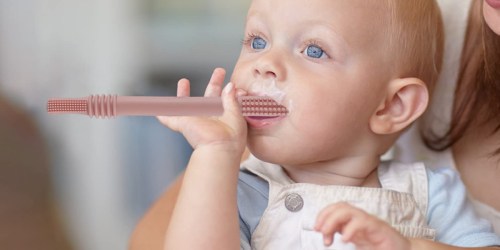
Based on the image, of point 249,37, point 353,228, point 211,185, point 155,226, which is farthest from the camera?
point 155,226

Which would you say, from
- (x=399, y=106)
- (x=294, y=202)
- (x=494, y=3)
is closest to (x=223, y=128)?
Answer: (x=294, y=202)

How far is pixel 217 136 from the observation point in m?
0.79

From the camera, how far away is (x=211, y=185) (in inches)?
30.6

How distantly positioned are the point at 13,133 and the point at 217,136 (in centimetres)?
128

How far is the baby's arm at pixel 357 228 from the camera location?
0.65m

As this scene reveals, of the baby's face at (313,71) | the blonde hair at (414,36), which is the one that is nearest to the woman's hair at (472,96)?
the blonde hair at (414,36)

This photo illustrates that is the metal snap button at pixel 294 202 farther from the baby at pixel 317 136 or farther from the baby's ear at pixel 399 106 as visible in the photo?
the baby's ear at pixel 399 106

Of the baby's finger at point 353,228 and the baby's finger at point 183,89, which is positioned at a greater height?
the baby's finger at point 183,89

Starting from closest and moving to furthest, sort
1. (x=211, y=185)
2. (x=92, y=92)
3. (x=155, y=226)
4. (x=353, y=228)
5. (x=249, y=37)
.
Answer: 1. (x=353, y=228)
2. (x=211, y=185)
3. (x=249, y=37)
4. (x=155, y=226)
5. (x=92, y=92)

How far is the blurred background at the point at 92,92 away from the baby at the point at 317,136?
1.13 metres

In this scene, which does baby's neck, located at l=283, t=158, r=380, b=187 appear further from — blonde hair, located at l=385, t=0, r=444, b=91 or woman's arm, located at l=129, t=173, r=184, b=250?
woman's arm, located at l=129, t=173, r=184, b=250

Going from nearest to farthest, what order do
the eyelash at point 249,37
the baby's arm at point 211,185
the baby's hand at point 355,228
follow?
the baby's hand at point 355,228 → the baby's arm at point 211,185 → the eyelash at point 249,37

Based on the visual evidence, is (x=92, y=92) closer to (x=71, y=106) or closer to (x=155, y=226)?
(x=155, y=226)

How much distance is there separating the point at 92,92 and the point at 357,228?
1.44 metres
